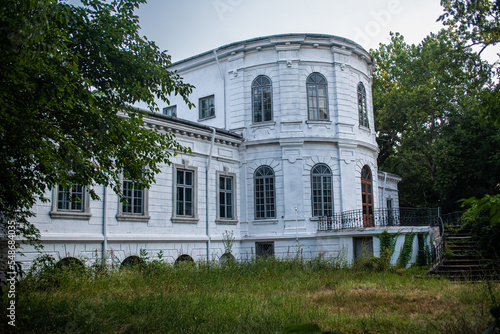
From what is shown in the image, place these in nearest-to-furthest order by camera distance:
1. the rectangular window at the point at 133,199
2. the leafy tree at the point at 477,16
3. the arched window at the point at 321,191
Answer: the leafy tree at the point at 477,16
the rectangular window at the point at 133,199
the arched window at the point at 321,191

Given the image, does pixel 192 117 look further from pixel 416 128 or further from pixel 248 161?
pixel 416 128

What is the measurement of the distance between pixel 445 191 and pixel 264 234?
49.7 feet

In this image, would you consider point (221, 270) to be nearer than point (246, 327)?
No

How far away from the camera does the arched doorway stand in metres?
23.1

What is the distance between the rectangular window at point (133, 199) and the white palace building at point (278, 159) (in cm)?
102

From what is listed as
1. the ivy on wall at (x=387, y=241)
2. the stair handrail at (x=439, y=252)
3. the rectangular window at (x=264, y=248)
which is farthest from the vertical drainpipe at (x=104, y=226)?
the stair handrail at (x=439, y=252)

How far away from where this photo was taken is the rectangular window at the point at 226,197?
21.3 m

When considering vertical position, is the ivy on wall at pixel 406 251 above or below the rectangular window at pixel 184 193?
below

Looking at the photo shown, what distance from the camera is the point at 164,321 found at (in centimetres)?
775

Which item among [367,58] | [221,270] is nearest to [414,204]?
[367,58]

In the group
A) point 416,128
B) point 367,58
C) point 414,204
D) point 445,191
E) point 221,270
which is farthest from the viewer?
point 414,204

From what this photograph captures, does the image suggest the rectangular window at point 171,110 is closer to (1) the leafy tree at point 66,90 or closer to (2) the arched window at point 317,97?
(2) the arched window at point 317,97

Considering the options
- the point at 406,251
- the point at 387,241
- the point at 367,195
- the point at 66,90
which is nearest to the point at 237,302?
the point at 66,90

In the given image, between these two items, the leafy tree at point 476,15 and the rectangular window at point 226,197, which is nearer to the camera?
the leafy tree at point 476,15
